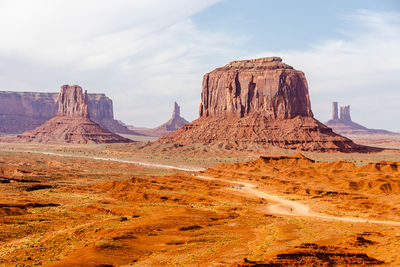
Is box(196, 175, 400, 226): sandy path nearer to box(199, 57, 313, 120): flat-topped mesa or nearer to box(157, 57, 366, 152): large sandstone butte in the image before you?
box(157, 57, 366, 152): large sandstone butte

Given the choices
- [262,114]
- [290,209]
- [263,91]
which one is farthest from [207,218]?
[263,91]

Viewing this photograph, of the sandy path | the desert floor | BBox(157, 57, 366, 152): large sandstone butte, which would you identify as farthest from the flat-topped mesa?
the sandy path

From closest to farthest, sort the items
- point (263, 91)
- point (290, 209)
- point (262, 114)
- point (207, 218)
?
point (207, 218) → point (290, 209) → point (262, 114) → point (263, 91)

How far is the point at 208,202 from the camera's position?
53.3m

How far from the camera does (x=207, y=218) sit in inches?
1582

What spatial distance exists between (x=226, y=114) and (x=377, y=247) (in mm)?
132378

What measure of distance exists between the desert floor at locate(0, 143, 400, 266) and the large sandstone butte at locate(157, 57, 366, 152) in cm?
5712

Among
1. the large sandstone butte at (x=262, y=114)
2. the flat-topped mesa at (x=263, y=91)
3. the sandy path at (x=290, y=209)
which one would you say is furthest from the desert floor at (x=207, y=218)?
the flat-topped mesa at (x=263, y=91)

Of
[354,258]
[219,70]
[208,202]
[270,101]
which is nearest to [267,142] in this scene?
[270,101]

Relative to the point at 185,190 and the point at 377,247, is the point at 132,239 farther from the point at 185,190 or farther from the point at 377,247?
the point at 185,190

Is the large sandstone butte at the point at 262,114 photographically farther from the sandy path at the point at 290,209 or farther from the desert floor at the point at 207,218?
the sandy path at the point at 290,209

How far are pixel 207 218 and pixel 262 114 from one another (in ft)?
381

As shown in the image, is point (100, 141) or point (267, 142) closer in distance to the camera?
point (267, 142)

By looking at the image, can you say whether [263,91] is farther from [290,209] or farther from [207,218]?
[207,218]
